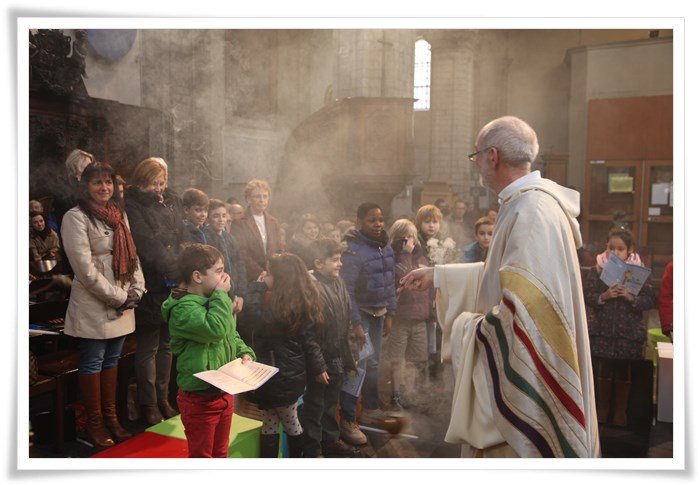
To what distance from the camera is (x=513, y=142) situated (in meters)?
2.54

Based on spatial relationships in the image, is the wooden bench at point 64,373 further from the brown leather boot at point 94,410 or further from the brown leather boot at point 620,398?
the brown leather boot at point 620,398

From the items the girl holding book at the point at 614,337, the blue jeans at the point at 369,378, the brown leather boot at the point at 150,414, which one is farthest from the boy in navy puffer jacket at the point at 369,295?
the girl holding book at the point at 614,337

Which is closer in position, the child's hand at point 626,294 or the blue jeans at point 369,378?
the blue jeans at point 369,378

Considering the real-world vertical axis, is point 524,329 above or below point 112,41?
below

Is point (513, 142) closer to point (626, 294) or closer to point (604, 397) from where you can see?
point (626, 294)

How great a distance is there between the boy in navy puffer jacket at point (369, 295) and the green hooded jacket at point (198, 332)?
2.17ft

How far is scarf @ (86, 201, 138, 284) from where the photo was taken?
9.85 ft

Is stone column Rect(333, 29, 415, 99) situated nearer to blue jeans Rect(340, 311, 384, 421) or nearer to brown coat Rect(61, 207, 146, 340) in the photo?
blue jeans Rect(340, 311, 384, 421)

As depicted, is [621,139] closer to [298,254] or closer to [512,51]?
[512,51]

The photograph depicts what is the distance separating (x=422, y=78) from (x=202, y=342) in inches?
68.4

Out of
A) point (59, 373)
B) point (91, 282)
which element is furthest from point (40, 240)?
point (59, 373)

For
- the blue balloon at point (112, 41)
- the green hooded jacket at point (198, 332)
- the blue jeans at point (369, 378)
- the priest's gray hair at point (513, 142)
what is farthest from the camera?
the blue jeans at point (369, 378)

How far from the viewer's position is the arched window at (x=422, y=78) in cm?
317

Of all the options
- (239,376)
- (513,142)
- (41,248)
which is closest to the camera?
(513,142)
